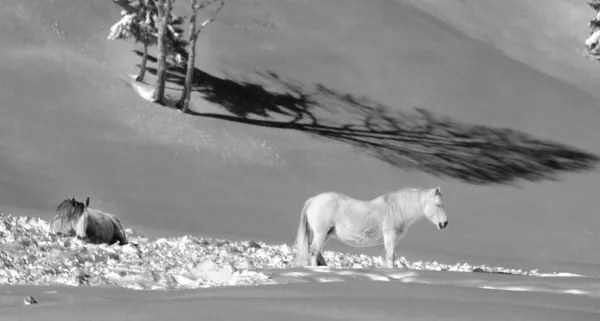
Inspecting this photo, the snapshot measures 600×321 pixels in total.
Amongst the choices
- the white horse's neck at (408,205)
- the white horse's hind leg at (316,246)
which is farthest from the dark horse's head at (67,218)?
the white horse's neck at (408,205)

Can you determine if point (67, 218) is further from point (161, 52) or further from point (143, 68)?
point (143, 68)

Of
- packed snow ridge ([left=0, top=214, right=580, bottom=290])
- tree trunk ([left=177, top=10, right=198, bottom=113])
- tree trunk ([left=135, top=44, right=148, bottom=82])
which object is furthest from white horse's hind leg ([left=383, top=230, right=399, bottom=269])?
tree trunk ([left=135, top=44, right=148, bottom=82])

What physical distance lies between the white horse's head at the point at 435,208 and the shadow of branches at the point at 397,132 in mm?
18579

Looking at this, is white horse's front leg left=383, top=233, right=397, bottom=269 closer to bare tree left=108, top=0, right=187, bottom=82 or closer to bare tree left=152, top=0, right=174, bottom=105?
bare tree left=152, top=0, right=174, bottom=105

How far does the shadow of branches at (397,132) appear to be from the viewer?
32281 millimetres

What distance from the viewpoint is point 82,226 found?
1383 cm

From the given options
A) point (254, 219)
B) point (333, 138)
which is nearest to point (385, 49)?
point (333, 138)

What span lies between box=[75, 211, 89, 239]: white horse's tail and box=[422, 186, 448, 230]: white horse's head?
5.29 metres

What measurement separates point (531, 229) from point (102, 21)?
732 inches

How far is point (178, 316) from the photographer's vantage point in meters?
5.68

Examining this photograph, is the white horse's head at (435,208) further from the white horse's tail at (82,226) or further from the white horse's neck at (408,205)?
the white horse's tail at (82,226)

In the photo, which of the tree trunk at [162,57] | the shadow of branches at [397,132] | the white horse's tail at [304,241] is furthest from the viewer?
the shadow of branches at [397,132]

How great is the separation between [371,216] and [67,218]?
4921mm

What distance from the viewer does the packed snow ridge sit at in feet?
29.9
